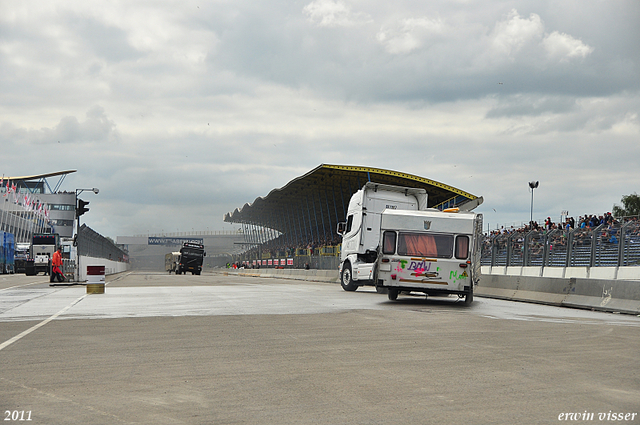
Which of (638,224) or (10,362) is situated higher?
(638,224)

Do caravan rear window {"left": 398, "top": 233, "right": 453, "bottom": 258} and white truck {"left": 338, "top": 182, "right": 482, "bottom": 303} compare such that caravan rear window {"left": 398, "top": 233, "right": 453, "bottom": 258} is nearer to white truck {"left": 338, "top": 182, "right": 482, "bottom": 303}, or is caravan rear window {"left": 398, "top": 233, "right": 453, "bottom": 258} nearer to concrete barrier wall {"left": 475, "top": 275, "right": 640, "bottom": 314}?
white truck {"left": 338, "top": 182, "right": 482, "bottom": 303}

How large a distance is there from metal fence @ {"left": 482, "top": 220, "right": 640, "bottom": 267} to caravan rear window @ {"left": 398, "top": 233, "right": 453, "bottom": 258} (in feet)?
25.7

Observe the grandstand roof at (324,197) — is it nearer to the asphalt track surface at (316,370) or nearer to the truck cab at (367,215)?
the truck cab at (367,215)

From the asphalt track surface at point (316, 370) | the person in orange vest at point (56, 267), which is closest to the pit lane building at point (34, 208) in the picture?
the person in orange vest at point (56, 267)

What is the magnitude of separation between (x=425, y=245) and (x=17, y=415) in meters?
14.0

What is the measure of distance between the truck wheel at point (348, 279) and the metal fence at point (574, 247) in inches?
283

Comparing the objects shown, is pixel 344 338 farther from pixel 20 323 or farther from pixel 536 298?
pixel 536 298

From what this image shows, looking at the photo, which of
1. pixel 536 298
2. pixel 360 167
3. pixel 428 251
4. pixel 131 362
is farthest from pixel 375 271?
pixel 360 167

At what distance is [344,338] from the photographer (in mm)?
10062

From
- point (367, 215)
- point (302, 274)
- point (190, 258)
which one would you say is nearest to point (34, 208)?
point (190, 258)

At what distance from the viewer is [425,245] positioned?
18266mm

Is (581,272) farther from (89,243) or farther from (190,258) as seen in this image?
(190,258)

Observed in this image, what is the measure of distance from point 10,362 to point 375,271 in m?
11.6

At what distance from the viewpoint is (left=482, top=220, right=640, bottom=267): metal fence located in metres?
22.4
